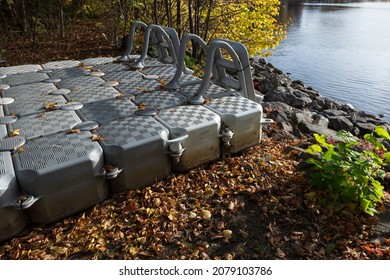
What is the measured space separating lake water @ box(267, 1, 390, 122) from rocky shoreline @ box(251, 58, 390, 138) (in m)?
1.72

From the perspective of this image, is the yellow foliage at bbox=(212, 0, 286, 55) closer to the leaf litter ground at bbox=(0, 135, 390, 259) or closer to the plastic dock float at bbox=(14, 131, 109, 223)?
the leaf litter ground at bbox=(0, 135, 390, 259)

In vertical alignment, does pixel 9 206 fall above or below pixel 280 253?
above

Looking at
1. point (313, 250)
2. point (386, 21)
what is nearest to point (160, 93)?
point (313, 250)

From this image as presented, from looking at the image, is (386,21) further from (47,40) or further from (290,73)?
(47,40)

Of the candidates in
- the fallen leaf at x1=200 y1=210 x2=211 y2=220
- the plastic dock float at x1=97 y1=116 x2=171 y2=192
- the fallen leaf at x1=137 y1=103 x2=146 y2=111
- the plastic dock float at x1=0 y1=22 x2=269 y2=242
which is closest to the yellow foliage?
the plastic dock float at x1=0 y1=22 x2=269 y2=242

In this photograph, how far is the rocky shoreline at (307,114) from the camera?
636 centimetres

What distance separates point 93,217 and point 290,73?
43.8ft

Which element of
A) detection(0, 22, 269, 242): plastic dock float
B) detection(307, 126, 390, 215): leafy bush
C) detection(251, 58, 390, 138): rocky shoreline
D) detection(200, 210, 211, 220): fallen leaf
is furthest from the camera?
detection(251, 58, 390, 138): rocky shoreline

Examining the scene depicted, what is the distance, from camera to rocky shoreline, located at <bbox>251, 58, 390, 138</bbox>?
6.36 meters

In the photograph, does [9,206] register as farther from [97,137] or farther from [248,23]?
[248,23]

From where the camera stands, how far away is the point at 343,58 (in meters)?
16.7

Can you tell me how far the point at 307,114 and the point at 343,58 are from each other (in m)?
10.7

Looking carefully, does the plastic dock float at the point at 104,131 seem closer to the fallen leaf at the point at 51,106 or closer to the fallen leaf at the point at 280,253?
the fallen leaf at the point at 51,106

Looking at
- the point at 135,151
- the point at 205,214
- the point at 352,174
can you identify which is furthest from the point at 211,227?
the point at 352,174
